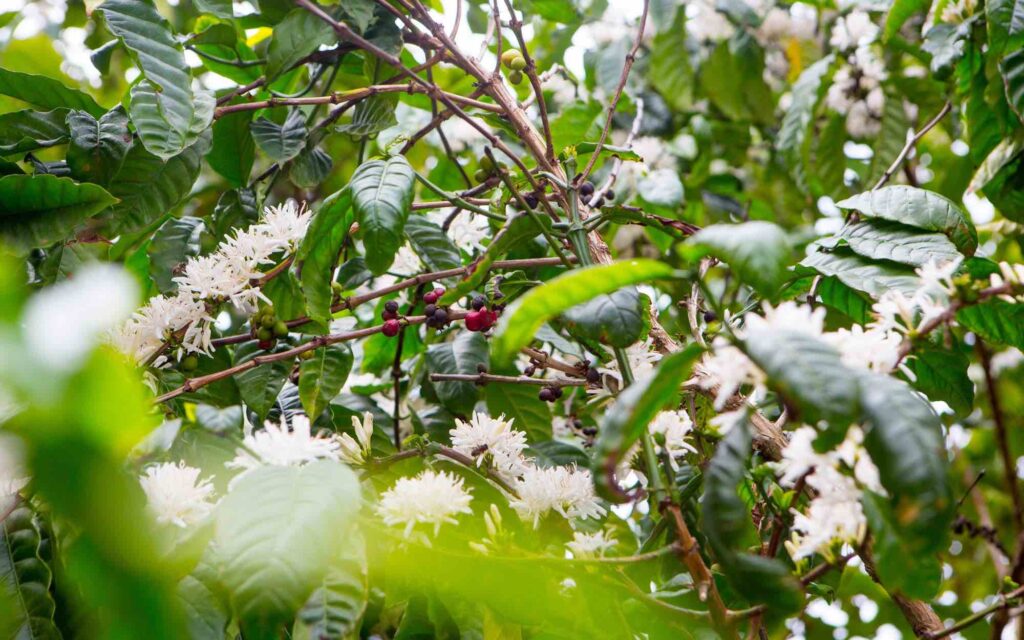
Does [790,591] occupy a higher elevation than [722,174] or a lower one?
higher

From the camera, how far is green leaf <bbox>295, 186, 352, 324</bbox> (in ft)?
2.61

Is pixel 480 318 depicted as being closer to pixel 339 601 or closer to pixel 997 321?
pixel 339 601

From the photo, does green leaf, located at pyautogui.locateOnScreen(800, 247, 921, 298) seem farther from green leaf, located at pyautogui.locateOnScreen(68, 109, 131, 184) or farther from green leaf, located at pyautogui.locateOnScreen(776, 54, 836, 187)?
green leaf, located at pyautogui.locateOnScreen(776, 54, 836, 187)

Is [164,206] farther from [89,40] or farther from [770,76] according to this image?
[770,76]

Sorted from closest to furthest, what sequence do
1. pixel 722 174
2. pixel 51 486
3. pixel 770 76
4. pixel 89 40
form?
pixel 51 486
pixel 89 40
pixel 722 174
pixel 770 76

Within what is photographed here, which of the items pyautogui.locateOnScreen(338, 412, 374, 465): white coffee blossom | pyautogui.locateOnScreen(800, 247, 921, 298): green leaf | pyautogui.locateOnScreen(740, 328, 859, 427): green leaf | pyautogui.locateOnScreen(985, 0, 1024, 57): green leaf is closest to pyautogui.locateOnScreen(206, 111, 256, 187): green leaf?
pyautogui.locateOnScreen(338, 412, 374, 465): white coffee blossom

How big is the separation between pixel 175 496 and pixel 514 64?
0.68 m

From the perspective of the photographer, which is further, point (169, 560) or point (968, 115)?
point (968, 115)

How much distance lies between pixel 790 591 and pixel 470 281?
351 millimetres

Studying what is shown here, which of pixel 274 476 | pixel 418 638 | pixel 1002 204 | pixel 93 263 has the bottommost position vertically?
pixel 418 638

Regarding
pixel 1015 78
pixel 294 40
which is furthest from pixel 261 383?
pixel 1015 78

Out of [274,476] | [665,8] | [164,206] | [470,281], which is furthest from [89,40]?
[274,476]

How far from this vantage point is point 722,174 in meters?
1.92

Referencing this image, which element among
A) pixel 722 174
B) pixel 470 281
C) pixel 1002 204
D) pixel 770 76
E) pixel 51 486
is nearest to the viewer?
pixel 51 486
